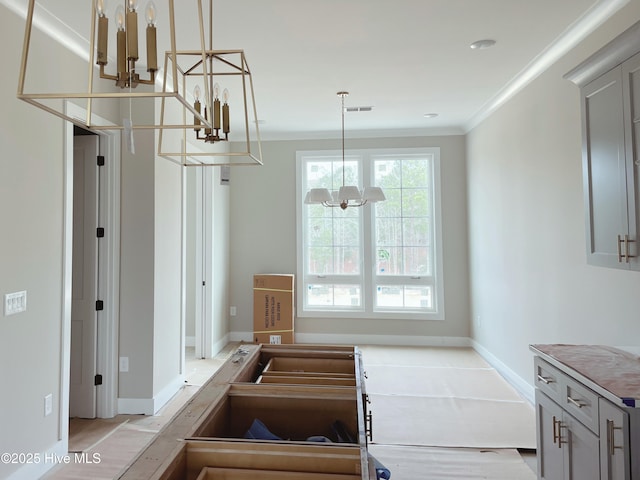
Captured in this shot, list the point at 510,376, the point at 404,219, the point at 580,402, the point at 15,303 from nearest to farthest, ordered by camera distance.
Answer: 1. the point at 580,402
2. the point at 15,303
3. the point at 510,376
4. the point at 404,219

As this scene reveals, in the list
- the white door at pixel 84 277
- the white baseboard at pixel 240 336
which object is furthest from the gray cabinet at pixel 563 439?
the white baseboard at pixel 240 336

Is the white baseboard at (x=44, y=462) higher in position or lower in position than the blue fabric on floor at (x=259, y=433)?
lower

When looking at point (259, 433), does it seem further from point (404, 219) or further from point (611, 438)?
point (404, 219)

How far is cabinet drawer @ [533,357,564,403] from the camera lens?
1.93 m

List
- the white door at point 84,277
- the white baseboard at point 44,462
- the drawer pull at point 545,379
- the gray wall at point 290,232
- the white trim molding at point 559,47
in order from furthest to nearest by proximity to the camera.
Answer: the gray wall at point 290,232 → the white door at point 84,277 → the white trim molding at point 559,47 → the white baseboard at point 44,462 → the drawer pull at point 545,379

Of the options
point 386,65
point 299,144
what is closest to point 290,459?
point 386,65

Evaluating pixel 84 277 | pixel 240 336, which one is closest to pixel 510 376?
pixel 240 336

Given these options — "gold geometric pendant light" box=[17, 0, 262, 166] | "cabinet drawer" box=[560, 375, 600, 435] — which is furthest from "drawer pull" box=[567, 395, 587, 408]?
"gold geometric pendant light" box=[17, 0, 262, 166]

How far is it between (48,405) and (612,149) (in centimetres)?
352

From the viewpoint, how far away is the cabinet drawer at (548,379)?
1926 mm

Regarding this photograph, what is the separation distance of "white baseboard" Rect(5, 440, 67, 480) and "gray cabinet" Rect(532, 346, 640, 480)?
2.92m

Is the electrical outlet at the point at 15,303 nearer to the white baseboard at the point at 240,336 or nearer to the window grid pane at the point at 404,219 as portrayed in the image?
the white baseboard at the point at 240,336

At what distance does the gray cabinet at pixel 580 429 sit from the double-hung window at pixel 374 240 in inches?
126

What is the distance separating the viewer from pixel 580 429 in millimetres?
1724
